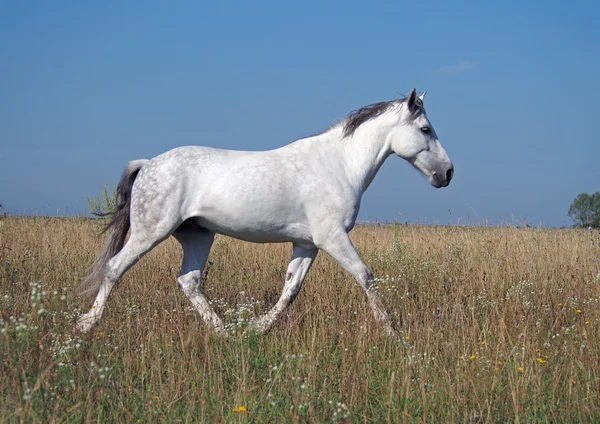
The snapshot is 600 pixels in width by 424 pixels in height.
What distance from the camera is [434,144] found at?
573 cm

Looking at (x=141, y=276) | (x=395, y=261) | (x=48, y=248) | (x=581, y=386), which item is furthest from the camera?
(x=48, y=248)

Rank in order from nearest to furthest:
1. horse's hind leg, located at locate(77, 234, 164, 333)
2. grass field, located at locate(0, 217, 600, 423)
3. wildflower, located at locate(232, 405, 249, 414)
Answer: wildflower, located at locate(232, 405, 249, 414), grass field, located at locate(0, 217, 600, 423), horse's hind leg, located at locate(77, 234, 164, 333)

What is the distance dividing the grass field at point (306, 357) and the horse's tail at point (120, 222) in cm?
39

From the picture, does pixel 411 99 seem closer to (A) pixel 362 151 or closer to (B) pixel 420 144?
(B) pixel 420 144

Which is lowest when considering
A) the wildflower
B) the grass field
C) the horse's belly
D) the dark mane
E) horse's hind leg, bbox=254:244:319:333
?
the wildflower

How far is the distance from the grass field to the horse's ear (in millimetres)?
1915

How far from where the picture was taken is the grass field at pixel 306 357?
2.99 meters

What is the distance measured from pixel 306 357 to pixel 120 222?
2564mm

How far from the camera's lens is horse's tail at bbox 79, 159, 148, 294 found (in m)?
5.45

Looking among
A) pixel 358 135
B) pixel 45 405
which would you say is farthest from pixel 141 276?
pixel 45 405

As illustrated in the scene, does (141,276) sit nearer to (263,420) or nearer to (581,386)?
(263,420)

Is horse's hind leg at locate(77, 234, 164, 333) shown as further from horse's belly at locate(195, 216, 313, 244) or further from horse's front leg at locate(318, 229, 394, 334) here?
horse's front leg at locate(318, 229, 394, 334)

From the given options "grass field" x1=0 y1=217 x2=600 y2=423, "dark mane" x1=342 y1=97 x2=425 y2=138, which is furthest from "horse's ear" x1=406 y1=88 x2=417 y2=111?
"grass field" x1=0 y1=217 x2=600 y2=423

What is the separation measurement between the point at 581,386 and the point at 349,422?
1633mm
